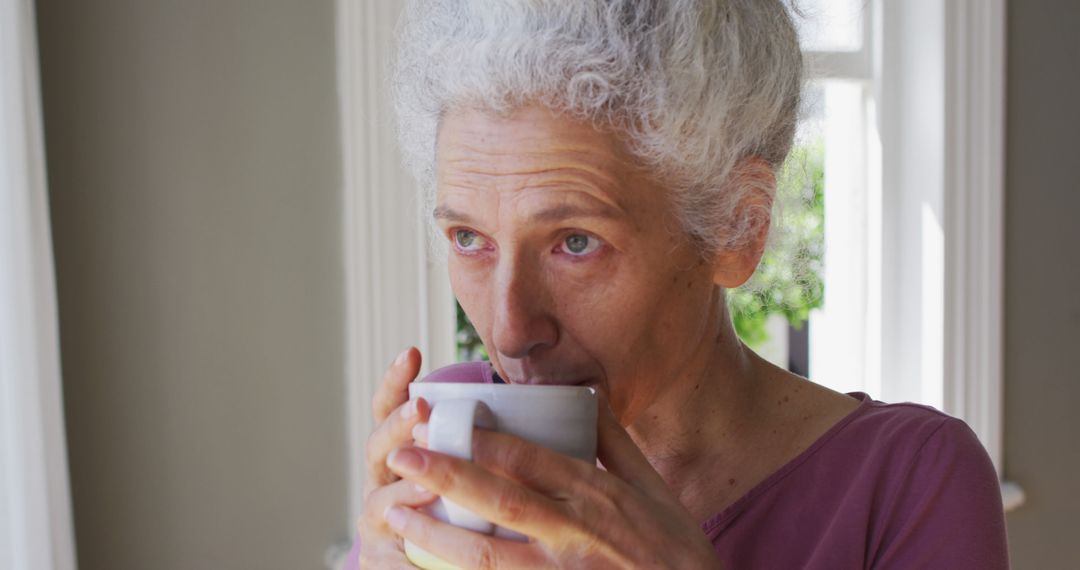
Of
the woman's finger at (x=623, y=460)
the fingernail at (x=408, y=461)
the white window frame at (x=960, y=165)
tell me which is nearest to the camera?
the fingernail at (x=408, y=461)

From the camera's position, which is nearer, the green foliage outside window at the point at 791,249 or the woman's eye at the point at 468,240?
the woman's eye at the point at 468,240

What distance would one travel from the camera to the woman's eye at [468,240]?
0.98 m

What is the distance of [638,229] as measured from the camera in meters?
0.94

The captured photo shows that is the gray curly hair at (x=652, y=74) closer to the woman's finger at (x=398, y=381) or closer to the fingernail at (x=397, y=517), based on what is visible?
the woman's finger at (x=398, y=381)

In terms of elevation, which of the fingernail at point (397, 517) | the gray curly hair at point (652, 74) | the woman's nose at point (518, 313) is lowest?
the fingernail at point (397, 517)

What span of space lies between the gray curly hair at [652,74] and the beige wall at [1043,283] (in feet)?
7.03

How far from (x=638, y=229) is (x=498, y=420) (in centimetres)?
32

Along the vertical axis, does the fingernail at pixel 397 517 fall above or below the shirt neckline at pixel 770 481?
above

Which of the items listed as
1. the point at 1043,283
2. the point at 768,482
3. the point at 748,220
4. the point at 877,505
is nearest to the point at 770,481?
the point at 768,482

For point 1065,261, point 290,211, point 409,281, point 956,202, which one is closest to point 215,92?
point 290,211

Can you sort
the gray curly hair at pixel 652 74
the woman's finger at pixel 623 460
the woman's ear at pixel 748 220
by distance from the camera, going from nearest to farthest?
the woman's finger at pixel 623 460, the gray curly hair at pixel 652 74, the woman's ear at pixel 748 220

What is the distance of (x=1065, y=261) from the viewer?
2.89 meters

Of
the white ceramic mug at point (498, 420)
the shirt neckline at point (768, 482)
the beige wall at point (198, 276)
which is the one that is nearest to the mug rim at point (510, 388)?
the white ceramic mug at point (498, 420)

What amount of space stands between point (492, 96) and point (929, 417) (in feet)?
2.07
